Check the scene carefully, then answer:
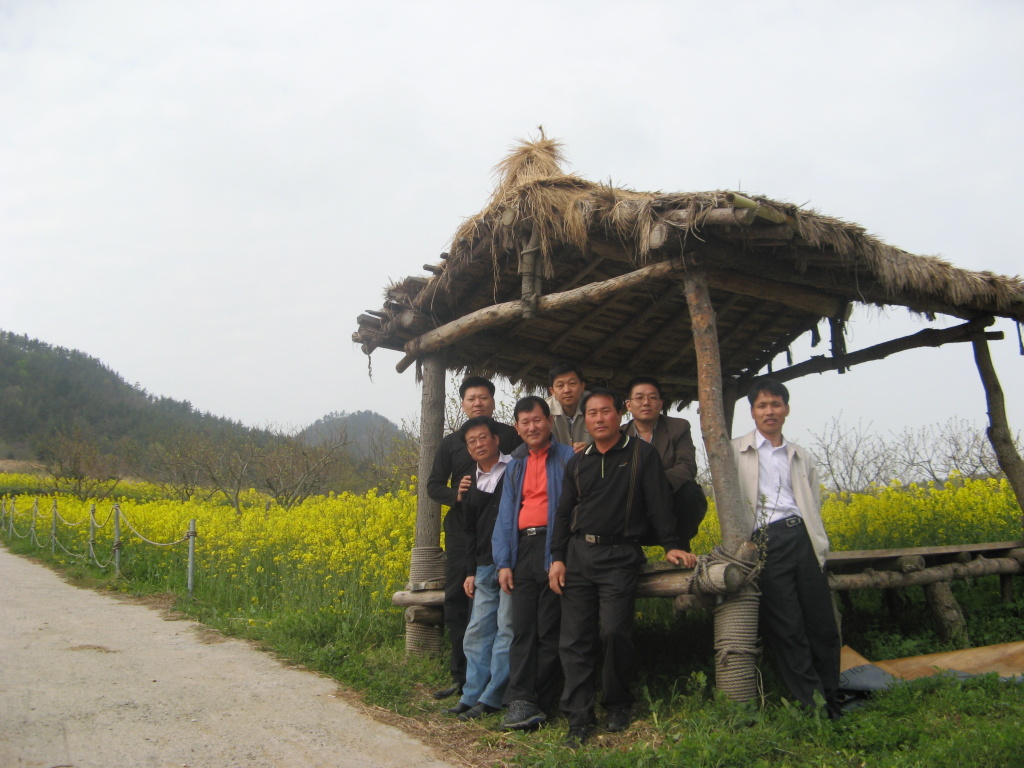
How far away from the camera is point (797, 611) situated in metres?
3.79

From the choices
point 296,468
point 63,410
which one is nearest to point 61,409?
point 63,410

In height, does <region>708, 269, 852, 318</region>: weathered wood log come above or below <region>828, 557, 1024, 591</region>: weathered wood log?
above

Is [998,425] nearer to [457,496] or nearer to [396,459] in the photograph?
[457,496]

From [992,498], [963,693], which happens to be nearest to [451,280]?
[963,693]

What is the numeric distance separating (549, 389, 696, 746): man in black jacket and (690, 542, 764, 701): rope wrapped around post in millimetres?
142

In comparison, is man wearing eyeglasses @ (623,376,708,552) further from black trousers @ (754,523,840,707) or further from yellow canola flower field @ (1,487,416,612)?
yellow canola flower field @ (1,487,416,612)

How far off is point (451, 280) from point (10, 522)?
17245 millimetres

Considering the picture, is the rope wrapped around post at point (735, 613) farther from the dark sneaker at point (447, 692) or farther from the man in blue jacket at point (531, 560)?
the dark sneaker at point (447, 692)

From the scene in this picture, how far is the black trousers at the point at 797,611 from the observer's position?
3762 mm

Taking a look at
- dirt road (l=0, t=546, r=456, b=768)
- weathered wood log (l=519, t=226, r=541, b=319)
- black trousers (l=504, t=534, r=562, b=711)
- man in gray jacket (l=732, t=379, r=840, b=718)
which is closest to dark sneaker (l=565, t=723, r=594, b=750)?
black trousers (l=504, t=534, r=562, b=711)

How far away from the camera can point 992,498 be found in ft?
23.2

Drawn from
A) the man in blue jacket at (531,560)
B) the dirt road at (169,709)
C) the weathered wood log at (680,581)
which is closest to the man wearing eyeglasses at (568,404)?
the man in blue jacket at (531,560)

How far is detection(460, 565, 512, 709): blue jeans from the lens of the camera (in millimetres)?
4164

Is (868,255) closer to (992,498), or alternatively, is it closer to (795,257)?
(795,257)
